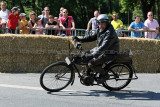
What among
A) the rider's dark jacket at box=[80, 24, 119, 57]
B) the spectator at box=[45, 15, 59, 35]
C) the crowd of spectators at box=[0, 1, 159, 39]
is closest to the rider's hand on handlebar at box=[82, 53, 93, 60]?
the rider's dark jacket at box=[80, 24, 119, 57]

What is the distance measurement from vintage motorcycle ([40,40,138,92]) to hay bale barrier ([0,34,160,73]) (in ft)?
9.79

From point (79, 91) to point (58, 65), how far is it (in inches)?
36.4

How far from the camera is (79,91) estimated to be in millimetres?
7852

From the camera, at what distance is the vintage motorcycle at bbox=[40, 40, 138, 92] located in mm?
7470

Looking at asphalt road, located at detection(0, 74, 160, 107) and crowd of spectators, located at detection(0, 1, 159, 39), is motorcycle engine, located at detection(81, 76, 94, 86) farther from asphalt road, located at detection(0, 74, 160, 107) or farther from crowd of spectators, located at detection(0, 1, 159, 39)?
crowd of spectators, located at detection(0, 1, 159, 39)

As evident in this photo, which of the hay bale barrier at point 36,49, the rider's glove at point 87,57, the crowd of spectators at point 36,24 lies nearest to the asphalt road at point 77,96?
the rider's glove at point 87,57

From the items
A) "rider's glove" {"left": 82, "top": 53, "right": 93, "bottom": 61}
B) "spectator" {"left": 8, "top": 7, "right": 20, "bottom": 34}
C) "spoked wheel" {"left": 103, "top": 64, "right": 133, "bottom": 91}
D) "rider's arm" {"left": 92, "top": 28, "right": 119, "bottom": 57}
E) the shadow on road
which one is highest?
"spectator" {"left": 8, "top": 7, "right": 20, "bottom": 34}

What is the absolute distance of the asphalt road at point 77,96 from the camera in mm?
6707

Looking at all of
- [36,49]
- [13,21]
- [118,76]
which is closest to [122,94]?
[118,76]

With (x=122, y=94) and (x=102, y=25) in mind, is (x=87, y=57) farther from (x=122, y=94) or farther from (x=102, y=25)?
(x=122, y=94)

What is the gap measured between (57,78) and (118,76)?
1514mm

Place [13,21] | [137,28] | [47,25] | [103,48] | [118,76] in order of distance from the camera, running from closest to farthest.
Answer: [103,48] < [118,76] < [13,21] < [47,25] < [137,28]

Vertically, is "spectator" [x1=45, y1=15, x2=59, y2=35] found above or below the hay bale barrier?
above

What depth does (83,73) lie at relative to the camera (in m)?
7.62
